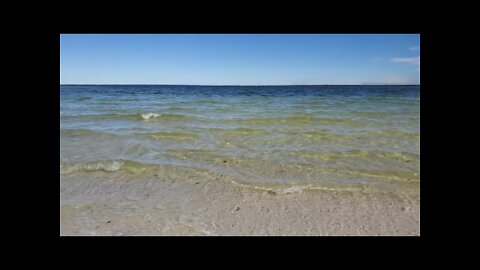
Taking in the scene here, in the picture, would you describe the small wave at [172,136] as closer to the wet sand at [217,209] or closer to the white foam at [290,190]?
the wet sand at [217,209]

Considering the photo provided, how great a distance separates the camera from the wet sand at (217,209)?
368cm

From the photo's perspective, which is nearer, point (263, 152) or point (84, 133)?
point (263, 152)

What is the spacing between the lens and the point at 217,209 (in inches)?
166

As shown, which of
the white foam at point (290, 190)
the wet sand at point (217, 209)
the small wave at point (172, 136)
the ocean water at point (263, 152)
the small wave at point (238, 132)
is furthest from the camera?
the small wave at point (238, 132)

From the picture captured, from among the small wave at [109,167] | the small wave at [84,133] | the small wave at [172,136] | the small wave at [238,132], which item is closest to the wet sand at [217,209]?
the small wave at [109,167]

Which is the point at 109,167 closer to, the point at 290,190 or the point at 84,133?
the point at 290,190

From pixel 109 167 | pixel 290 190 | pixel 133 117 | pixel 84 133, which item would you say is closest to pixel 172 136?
pixel 84 133

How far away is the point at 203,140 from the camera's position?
834 centimetres

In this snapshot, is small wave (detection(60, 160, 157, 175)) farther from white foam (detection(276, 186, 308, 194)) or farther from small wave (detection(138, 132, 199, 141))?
white foam (detection(276, 186, 308, 194))

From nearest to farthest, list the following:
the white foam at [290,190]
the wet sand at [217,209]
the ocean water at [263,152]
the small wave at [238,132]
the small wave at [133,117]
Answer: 1. the wet sand at [217,209]
2. the white foam at [290,190]
3. the ocean water at [263,152]
4. the small wave at [238,132]
5. the small wave at [133,117]

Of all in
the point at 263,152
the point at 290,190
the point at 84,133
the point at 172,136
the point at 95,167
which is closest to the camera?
the point at 290,190
